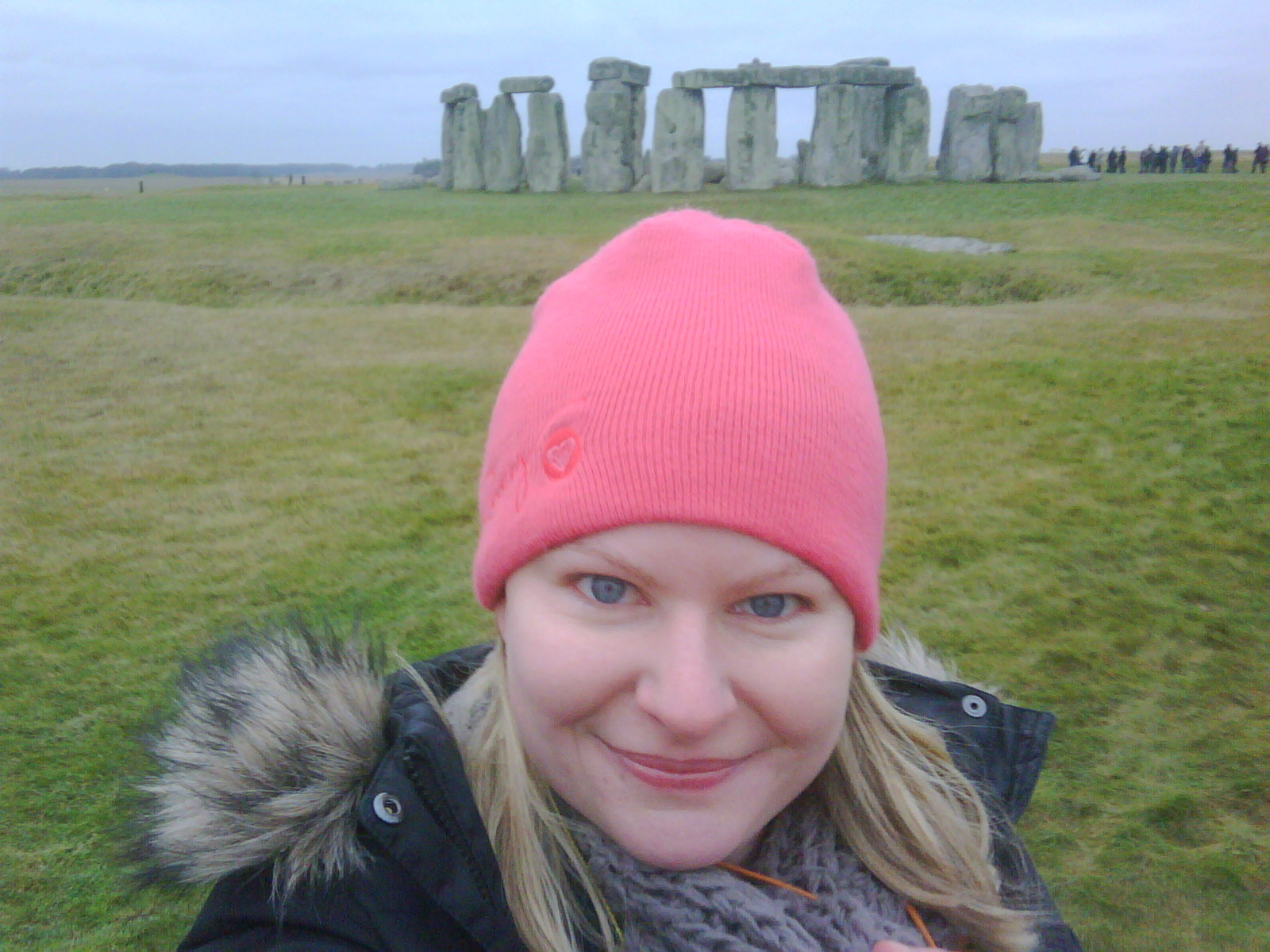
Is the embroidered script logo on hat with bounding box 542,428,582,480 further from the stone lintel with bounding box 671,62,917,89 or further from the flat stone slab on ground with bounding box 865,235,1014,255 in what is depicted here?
the stone lintel with bounding box 671,62,917,89

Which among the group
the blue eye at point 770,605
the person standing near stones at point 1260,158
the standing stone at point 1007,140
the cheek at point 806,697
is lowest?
the cheek at point 806,697

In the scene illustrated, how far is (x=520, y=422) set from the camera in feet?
3.33

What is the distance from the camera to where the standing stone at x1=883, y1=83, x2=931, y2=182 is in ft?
26.4

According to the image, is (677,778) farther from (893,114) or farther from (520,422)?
(893,114)

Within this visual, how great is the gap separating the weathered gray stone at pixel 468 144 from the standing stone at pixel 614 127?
37.9 inches

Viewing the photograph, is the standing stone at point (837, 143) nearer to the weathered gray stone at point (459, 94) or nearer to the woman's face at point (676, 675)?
the weathered gray stone at point (459, 94)

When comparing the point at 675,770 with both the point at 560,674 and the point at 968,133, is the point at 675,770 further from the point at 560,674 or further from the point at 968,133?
the point at 968,133

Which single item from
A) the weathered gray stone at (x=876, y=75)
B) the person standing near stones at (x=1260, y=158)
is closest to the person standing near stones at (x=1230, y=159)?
the person standing near stones at (x=1260, y=158)

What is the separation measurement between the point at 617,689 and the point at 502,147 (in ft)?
28.9

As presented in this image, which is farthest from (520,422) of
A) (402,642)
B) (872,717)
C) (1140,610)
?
(1140,610)

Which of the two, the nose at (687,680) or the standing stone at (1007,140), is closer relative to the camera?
the nose at (687,680)

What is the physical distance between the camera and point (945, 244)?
300cm

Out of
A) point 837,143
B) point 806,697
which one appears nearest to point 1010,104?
point 837,143

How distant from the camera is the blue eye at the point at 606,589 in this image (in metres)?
0.91
